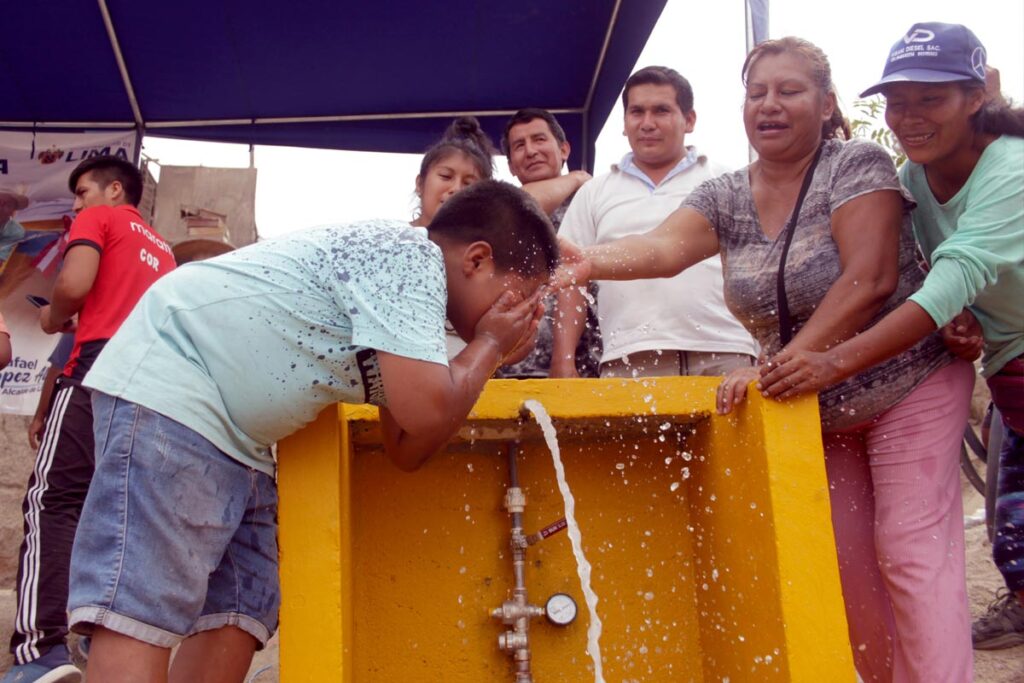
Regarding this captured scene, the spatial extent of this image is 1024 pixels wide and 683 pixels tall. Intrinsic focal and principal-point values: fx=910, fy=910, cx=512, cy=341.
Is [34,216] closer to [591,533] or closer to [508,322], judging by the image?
[591,533]

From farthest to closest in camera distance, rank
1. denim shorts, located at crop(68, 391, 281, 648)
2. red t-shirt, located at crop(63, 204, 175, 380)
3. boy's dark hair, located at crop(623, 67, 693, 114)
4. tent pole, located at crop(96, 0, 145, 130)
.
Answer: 1. tent pole, located at crop(96, 0, 145, 130)
2. boy's dark hair, located at crop(623, 67, 693, 114)
3. red t-shirt, located at crop(63, 204, 175, 380)
4. denim shorts, located at crop(68, 391, 281, 648)

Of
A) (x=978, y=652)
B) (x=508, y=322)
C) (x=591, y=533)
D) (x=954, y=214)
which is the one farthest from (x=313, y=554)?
(x=978, y=652)

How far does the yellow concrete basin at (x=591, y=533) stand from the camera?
263cm

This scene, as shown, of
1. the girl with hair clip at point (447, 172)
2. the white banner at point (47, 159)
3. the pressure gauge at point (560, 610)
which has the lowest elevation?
the pressure gauge at point (560, 610)

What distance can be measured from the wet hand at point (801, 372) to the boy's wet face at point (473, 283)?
740mm

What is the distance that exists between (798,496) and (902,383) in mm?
464

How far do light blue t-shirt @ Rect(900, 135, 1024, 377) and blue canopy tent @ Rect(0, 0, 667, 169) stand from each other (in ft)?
10.4

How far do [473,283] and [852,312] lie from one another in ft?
3.44

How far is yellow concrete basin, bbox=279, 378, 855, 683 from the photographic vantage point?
263 cm

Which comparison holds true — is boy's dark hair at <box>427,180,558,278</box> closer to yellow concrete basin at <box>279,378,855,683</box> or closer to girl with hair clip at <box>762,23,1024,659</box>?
yellow concrete basin at <box>279,378,855,683</box>

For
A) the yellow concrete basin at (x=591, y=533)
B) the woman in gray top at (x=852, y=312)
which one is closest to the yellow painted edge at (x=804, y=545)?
the yellow concrete basin at (x=591, y=533)

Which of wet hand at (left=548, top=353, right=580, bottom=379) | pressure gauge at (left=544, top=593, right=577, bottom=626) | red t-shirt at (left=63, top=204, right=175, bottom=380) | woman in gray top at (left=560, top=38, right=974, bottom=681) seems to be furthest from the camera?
red t-shirt at (left=63, top=204, right=175, bottom=380)

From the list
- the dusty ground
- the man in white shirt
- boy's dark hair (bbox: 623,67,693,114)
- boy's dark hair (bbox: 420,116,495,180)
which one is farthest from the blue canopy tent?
the dusty ground

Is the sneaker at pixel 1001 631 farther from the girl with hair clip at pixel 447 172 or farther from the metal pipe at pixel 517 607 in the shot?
the girl with hair clip at pixel 447 172
